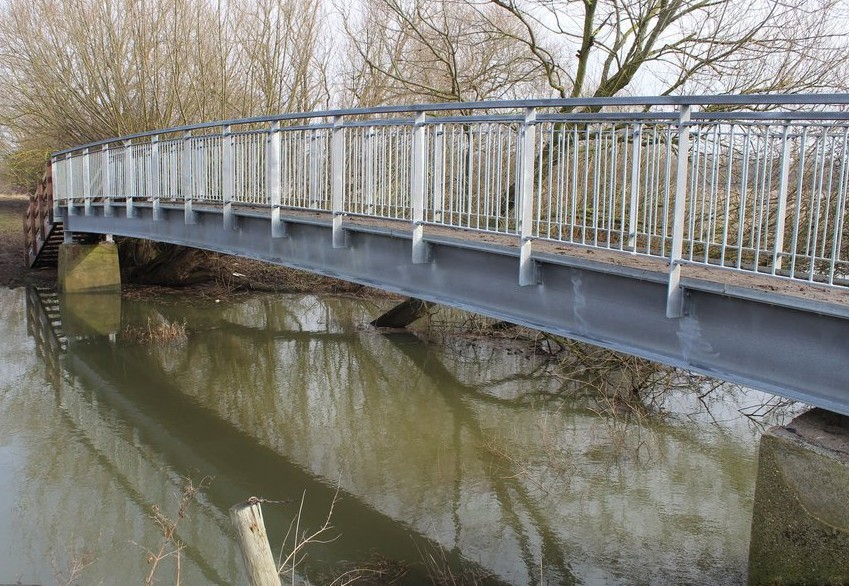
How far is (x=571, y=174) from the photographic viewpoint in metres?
8.22

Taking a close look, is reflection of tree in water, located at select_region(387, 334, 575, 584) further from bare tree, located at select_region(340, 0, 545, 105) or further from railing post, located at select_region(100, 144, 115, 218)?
railing post, located at select_region(100, 144, 115, 218)

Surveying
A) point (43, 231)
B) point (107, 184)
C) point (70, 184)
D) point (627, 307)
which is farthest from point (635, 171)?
point (43, 231)

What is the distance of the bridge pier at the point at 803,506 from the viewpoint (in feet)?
14.6

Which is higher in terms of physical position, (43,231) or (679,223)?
(679,223)

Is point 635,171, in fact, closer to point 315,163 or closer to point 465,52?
point 315,163

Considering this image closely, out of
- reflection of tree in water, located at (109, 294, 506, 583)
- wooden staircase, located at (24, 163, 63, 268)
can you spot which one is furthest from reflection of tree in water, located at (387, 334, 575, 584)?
wooden staircase, located at (24, 163, 63, 268)

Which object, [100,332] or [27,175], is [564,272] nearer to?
[100,332]

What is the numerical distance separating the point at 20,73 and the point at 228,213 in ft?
46.3

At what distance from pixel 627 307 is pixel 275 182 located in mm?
5133

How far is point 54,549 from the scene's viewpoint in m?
6.35

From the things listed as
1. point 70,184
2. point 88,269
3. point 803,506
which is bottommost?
point 88,269

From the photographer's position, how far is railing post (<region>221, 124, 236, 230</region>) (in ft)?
34.0

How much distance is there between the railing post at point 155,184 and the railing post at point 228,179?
2.53m

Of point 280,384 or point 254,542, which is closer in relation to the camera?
point 254,542
